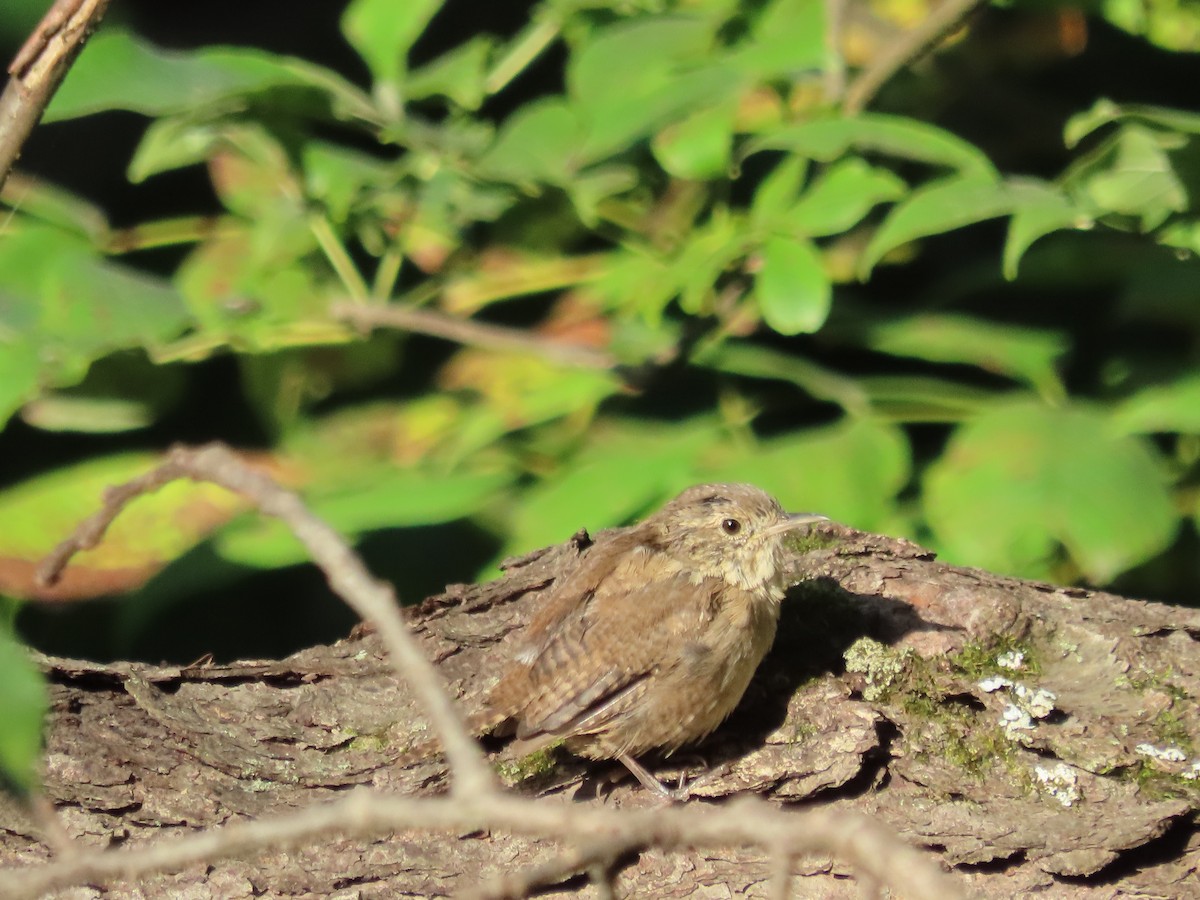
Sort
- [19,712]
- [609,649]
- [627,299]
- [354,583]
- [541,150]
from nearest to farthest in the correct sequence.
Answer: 1. [19,712]
2. [354,583]
3. [609,649]
4. [541,150]
5. [627,299]

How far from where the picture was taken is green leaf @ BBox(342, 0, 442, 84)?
11.4 ft

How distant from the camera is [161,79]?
309cm

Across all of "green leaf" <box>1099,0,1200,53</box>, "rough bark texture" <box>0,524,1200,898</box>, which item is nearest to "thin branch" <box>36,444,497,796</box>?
"rough bark texture" <box>0,524,1200,898</box>

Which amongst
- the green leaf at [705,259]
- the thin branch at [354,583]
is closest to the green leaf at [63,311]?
the green leaf at [705,259]

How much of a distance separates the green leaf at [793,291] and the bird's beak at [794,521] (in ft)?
1.39

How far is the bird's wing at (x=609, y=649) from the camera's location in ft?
8.56

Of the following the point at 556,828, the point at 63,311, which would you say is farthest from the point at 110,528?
the point at 556,828

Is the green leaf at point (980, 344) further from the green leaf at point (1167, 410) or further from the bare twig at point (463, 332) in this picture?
the bare twig at point (463, 332)

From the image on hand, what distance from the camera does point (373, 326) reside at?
12.9ft

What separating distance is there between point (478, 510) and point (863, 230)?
1.60m

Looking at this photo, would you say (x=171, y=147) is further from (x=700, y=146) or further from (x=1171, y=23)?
(x=1171, y=23)

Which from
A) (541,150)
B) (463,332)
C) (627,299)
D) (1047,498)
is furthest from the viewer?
(463,332)

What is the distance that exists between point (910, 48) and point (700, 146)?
3.19 ft

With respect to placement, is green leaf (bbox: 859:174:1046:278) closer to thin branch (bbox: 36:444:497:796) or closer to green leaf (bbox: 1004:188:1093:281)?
green leaf (bbox: 1004:188:1093:281)
